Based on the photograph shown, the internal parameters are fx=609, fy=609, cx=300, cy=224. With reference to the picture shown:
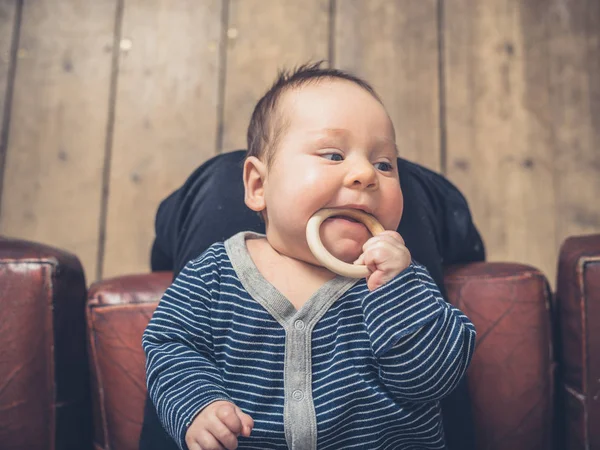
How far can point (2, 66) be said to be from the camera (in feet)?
4.28

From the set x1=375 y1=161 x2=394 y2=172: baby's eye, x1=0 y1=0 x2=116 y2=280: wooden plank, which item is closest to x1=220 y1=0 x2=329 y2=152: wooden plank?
x1=0 y1=0 x2=116 y2=280: wooden plank

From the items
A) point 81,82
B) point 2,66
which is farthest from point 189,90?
point 2,66

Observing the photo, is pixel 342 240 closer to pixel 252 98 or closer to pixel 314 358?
pixel 314 358

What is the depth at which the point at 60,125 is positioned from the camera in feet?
4.24

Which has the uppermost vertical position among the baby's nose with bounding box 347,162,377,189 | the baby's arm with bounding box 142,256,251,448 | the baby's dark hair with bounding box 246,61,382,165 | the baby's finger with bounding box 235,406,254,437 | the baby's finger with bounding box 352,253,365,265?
the baby's dark hair with bounding box 246,61,382,165

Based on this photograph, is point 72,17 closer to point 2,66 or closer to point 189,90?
point 2,66

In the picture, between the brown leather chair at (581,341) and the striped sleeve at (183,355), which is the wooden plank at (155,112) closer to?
the striped sleeve at (183,355)

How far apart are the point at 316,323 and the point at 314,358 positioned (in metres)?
0.04

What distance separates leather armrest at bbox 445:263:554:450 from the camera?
79 centimetres

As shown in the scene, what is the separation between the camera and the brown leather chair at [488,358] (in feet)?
2.60

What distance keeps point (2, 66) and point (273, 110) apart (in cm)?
84

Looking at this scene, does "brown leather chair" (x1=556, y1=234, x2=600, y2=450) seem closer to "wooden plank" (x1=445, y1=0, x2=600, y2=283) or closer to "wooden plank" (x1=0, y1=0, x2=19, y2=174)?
"wooden plank" (x1=445, y1=0, x2=600, y2=283)

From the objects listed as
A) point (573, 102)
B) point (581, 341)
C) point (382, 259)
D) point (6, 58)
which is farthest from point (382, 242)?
point (6, 58)

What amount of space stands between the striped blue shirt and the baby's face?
6 centimetres
